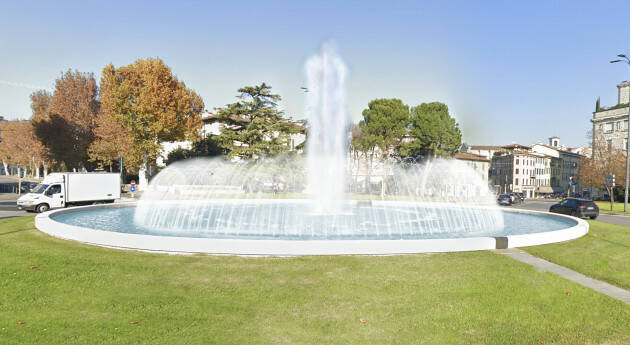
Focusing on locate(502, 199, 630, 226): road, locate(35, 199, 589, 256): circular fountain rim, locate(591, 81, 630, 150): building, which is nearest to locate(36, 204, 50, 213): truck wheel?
locate(35, 199, 589, 256): circular fountain rim

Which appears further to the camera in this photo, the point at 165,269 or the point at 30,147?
the point at 30,147

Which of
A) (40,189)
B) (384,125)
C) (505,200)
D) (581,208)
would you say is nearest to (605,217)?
(581,208)

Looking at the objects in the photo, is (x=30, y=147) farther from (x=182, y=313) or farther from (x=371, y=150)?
(x=182, y=313)

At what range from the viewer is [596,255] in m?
13.8

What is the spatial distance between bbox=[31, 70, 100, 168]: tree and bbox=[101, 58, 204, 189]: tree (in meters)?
6.48

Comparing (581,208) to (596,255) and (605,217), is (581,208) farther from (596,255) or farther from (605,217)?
(596,255)

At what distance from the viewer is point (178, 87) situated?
168ft

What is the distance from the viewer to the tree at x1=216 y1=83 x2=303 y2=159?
155ft

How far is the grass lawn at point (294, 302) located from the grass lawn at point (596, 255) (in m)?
1.90

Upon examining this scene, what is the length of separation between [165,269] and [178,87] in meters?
45.1

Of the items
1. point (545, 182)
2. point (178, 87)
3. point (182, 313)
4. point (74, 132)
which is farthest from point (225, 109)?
point (545, 182)

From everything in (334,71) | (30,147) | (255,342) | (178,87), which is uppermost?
(178,87)

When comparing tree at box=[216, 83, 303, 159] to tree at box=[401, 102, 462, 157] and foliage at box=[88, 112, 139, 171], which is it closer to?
foliage at box=[88, 112, 139, 171]

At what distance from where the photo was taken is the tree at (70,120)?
52.7m
